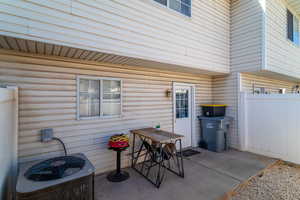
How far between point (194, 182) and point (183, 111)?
2.54 meters

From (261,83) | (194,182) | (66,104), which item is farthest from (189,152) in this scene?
(261,83)

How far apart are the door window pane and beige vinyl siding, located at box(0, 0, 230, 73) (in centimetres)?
111

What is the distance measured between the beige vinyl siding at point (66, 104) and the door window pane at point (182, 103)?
1.10 metres

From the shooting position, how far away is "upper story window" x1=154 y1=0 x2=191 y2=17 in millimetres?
3820

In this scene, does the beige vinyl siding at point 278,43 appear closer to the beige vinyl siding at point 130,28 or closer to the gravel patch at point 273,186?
the beige vinyl siding at point 130,28

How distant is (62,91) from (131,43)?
1.75 metres

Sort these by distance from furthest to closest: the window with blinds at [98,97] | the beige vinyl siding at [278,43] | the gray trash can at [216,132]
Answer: the gray trash can at [216,132] → the beige vinyl siding at [278,43] → the window with blinds at [98,97]

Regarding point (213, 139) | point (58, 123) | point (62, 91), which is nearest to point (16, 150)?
point (58, 123)

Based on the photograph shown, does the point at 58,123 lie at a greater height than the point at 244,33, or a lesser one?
lesser


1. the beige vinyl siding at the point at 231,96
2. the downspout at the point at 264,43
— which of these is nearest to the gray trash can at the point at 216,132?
the beige vinyl siding at the point at 231,96

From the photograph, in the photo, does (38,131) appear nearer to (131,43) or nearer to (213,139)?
(131,43)

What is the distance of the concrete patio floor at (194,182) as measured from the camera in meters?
2.65

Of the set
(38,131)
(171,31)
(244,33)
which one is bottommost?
(38,131)

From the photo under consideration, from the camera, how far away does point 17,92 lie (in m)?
2.56
